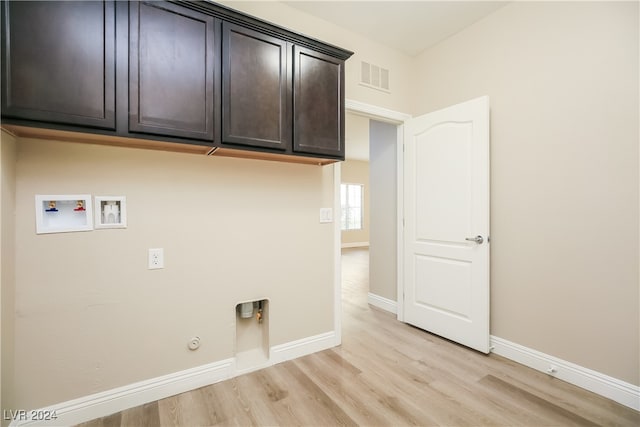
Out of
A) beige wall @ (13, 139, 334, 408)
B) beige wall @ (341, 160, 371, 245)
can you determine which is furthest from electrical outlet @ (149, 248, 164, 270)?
beige wall @ (341, 160, 371, 245)

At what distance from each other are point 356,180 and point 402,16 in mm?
6806

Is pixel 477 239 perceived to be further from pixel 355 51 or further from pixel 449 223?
pixel 355 51

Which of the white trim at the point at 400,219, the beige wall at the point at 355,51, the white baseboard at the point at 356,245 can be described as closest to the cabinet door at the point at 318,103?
the beige wall at the point at 355,51

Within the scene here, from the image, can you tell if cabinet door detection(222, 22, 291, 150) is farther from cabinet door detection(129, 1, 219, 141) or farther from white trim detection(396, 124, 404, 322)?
white trim detection(396, 124, 404, 322)

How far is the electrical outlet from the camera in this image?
1.88 meters

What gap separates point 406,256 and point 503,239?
95 centimetres

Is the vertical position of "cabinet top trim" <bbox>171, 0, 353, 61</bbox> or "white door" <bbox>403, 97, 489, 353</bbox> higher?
"cabinet top trim" <bbox>171, 0, 353, 61</bbox>

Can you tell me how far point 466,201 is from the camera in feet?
8.50

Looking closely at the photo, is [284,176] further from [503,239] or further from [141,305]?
[503,239]

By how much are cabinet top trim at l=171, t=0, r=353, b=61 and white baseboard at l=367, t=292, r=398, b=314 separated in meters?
2.70

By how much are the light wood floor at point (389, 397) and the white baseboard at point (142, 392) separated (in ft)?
0.16

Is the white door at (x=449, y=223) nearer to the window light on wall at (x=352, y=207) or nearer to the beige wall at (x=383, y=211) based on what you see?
the beige wall at (x=383, y=211)

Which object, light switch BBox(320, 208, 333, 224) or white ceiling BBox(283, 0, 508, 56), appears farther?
light switch BBox(320, 208, 333, 224)

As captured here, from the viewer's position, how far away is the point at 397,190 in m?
3.30
